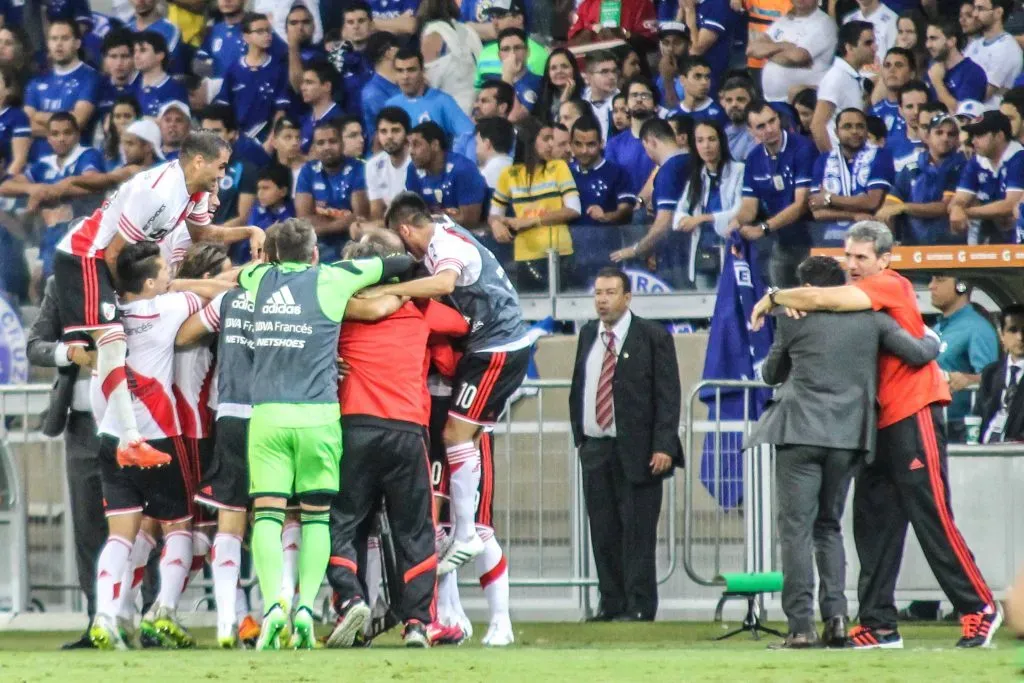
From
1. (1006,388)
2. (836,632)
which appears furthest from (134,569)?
(1006,388)

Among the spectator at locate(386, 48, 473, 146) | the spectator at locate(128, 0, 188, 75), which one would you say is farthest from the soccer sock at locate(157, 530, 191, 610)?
the spectator at locate(128, 0, 188, 75)

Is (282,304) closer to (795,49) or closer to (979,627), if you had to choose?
(979,627)

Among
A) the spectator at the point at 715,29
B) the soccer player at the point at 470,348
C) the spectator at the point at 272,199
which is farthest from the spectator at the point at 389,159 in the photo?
the soccer player at the point at 470,348

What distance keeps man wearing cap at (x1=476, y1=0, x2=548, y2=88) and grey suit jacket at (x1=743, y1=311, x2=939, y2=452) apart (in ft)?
25.0

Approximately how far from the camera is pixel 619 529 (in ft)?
35.3

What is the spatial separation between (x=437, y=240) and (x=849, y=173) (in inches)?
215

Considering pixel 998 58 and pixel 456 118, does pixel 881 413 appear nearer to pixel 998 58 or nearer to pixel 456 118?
pixel 998 58

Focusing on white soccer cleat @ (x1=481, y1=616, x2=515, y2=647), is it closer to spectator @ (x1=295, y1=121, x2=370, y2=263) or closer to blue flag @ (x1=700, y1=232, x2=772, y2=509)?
blue flag @ (x1=700, y1=232, x2=772, y2=509)

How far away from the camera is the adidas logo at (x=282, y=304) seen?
789cm

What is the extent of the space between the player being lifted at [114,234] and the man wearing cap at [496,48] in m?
6.86

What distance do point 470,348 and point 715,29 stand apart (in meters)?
6.86

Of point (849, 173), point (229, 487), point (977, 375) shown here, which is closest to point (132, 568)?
point (229, 487)

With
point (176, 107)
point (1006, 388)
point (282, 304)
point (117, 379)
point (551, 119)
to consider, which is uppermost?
point (176, 107)

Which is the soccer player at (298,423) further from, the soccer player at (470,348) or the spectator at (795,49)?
the spectator at (795,49)
